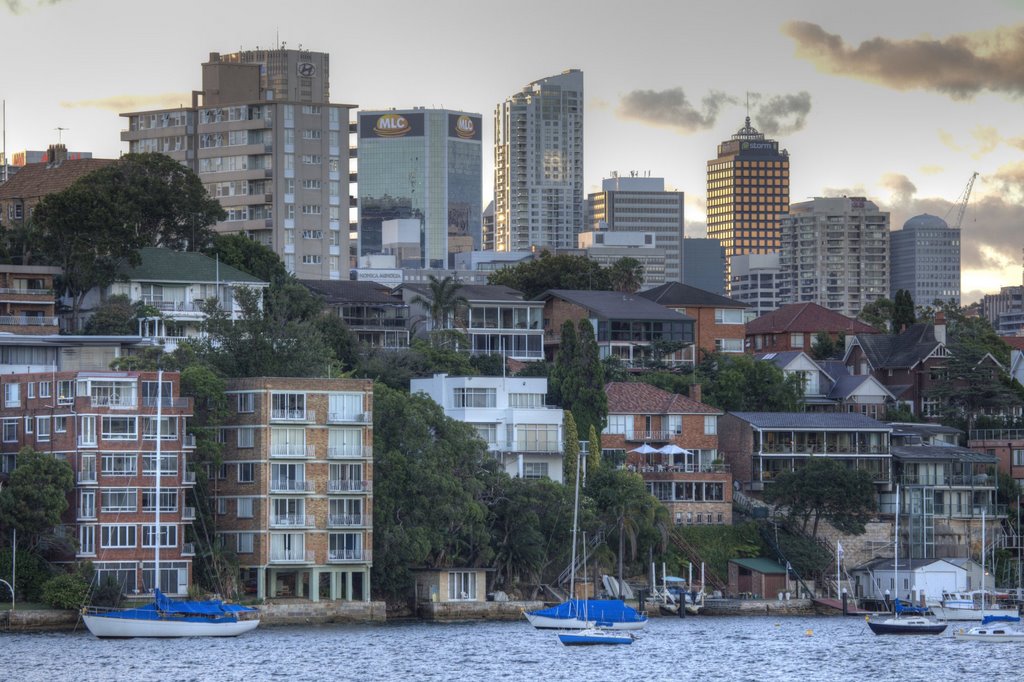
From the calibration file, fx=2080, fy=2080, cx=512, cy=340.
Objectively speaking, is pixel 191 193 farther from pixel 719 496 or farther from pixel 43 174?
pixel 719 496

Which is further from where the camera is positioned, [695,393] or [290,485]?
[695,393]

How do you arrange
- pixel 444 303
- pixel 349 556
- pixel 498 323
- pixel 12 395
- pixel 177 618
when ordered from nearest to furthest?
pixel 177 618 < pixel 12 395 < pixel 349 556 < pixel 444 303 < pixel 498 323

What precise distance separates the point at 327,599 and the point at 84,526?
14.2m

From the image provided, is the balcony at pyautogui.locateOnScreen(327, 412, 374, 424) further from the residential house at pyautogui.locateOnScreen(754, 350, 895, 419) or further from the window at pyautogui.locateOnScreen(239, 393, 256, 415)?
the residential house at pyautogui.locateOnScreen(754, 350, 895, 419)

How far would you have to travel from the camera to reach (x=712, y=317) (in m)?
173

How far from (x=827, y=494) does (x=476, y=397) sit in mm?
22756

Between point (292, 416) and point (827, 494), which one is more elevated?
point (292, 416)

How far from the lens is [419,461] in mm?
114062

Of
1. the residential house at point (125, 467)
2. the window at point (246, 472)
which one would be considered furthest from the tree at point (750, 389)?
the residential house at point (125, 467)

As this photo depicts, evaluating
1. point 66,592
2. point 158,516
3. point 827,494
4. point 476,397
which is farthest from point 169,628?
point 827,494

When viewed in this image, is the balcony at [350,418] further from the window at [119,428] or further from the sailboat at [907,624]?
the sailboat at [907,624]

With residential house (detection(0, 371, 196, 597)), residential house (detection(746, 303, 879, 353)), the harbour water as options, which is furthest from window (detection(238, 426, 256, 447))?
residential house (detection(746, 303, 879, 353))

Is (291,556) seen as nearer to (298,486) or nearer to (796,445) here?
(298,486)

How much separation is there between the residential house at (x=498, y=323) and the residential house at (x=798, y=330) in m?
27.4
